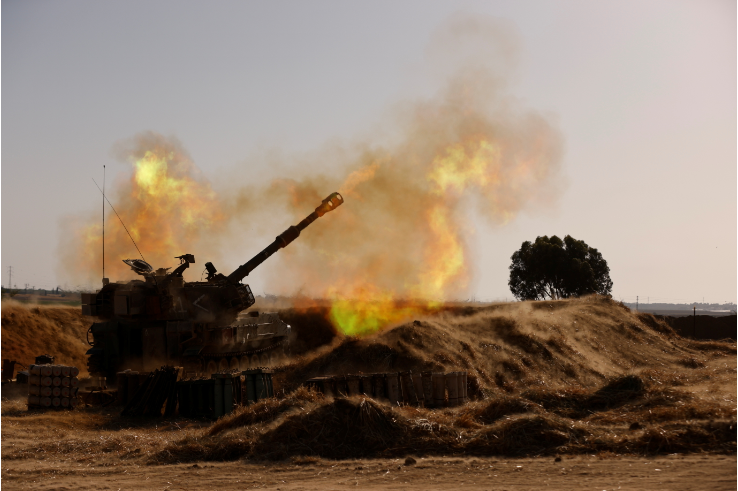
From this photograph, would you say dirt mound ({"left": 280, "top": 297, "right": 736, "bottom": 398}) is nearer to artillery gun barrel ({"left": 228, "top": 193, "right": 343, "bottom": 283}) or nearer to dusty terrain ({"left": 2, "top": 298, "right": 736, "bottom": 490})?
dusty terrain ({"left": 2, "top": 298, "right": 736, "bottom": 490})

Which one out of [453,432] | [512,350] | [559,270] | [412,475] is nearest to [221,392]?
[453,432]

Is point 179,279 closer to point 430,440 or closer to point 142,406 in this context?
point 142,406

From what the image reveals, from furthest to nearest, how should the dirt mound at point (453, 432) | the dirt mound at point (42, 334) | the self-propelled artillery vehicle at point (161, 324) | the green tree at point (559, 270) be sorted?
the green tree at point (559, 270) < the dirt mound at point (42, 334) < the self-propelled artillery vehicle at point (161, 324) < the dirt mound at point (453, 432)

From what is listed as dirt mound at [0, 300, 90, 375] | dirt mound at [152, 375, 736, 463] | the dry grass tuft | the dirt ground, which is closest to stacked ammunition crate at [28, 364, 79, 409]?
the dry grass tuft

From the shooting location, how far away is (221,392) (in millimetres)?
19047

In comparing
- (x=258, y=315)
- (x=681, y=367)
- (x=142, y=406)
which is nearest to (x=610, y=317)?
(x=681, y=367)

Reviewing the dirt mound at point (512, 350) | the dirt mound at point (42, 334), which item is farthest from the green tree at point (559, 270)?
the dirt mound at point (42, 334)

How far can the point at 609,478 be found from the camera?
10414 millimetres

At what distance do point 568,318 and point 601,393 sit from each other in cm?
1454

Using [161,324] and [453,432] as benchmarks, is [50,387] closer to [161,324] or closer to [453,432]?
[161,324]

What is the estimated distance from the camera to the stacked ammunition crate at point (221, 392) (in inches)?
747

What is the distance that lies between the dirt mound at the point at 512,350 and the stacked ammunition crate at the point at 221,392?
6.92 ft

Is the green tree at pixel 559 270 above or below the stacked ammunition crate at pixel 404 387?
above

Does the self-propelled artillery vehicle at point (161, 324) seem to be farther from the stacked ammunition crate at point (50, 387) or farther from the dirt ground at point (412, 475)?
the dirt ground at point (412, 475)
